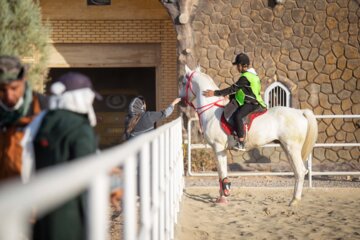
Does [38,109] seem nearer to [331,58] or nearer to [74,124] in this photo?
[74,124]

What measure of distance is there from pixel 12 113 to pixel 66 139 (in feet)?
2.96

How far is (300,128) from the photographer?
9086 millimetres

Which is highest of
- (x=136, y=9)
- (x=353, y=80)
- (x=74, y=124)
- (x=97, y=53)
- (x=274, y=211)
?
(x=136, y=9)

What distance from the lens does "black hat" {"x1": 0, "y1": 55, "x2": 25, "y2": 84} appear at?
340 centimetres

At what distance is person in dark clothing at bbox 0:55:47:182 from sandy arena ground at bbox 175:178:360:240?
11.3 ft

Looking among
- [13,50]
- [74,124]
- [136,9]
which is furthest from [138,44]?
[74,124]

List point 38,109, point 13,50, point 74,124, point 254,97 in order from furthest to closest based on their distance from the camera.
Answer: point 254,97 < point 13,50 < point 38,109 < point 74,124

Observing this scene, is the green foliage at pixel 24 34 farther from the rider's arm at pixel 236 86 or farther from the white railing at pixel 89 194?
the white railing at pixel 89 194

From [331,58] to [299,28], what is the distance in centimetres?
108

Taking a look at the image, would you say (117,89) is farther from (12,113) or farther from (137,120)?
(12,113)

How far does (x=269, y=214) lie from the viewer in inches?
324

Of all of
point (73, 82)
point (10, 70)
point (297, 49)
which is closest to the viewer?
point (73, 82)

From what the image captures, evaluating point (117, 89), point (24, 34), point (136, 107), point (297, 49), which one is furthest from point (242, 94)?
point (117, 89)

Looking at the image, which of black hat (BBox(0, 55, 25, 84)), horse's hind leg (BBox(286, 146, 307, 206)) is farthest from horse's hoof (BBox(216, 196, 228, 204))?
black hat (BBox(0, 55, 25, 84))
